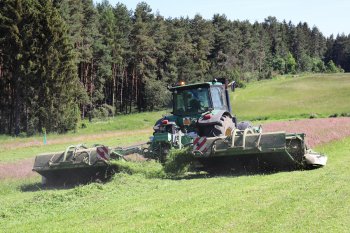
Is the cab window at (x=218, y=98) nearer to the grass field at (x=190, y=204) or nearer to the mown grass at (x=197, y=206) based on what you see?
the grass field at (x=190, y=204)

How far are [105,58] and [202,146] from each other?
2224 inches

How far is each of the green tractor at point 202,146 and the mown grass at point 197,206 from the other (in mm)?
695

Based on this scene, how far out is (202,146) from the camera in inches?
478

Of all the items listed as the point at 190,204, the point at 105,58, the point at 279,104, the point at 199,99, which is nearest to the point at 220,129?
the point at 199,99

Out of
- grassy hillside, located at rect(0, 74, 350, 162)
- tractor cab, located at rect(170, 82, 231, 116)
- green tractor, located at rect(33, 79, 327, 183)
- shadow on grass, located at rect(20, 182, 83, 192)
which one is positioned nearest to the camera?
green tractor, located at rect(33, 79, 327, 183)

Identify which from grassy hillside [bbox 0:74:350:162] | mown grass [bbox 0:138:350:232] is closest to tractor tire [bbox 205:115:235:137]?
mown grass [bbox 0:138:350:232]

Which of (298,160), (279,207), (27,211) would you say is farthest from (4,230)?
(298,160)

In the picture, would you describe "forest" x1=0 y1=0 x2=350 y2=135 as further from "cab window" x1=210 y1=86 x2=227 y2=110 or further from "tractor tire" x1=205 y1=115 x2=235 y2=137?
"tractor tire" x1=205 y1=115 x2=235 y2=137

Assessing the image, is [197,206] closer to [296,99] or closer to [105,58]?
[105,58]

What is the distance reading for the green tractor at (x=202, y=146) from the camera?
465 inches

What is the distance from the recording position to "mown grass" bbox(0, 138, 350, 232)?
21.4ft

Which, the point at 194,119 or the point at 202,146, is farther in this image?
the point at 194,119

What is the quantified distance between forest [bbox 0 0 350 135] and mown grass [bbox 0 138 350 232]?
29.2 metres

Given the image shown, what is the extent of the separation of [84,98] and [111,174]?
46.6 metres
